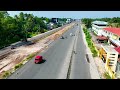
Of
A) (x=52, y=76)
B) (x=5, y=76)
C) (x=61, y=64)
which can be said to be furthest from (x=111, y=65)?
(x=5, y=76)

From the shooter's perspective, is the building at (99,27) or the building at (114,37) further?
the building at (99,27)

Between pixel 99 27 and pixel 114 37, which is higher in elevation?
pixel 114 37

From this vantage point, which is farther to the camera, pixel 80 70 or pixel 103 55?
pixel 103 55

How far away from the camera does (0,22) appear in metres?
38.8

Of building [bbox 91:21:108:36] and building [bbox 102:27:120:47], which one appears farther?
building [bbox 91:21:108:36]

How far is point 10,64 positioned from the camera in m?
25.7

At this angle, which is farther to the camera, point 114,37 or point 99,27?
point 99,27
